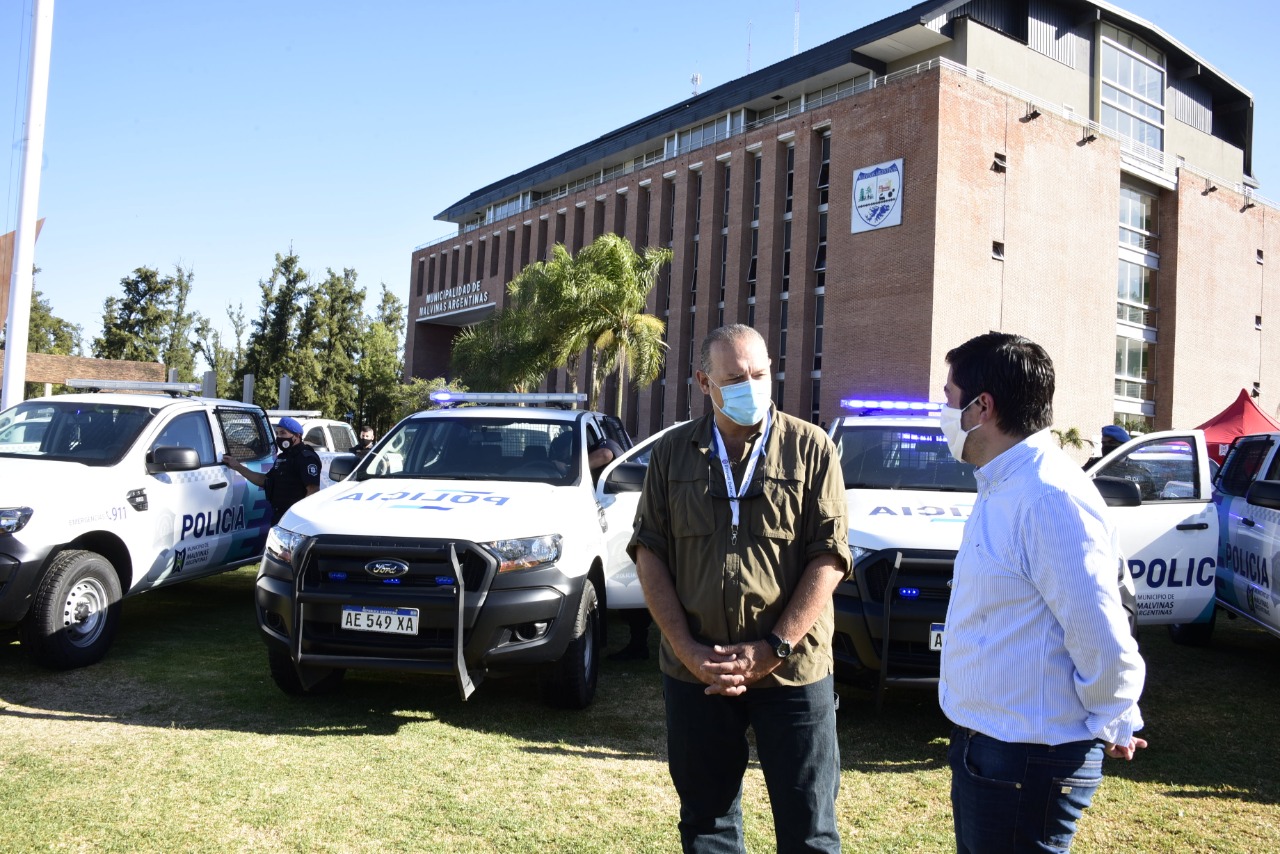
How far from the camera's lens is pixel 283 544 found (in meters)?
5.54

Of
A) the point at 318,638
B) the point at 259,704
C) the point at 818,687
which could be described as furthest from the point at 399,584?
the point at 818,687

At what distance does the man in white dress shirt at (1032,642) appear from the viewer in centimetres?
203

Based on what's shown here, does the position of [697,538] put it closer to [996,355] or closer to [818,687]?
[818,687]

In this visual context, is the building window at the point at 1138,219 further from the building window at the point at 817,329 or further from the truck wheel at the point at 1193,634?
the truck wheel at the point at 1193,634

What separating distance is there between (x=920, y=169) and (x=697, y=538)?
113ft

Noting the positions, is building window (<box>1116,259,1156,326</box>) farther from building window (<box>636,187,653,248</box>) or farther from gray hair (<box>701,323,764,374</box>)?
gray hair (<box>701,323,764,374</box>)

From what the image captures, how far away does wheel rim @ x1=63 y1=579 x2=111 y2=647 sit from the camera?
6.32 m

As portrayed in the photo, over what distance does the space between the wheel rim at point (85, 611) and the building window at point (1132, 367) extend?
135 ft

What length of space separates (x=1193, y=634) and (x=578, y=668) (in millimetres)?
5881

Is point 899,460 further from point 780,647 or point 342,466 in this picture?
point 780,647

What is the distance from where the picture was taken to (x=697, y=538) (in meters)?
2.82

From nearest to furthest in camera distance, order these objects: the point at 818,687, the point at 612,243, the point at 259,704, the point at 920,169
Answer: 1. the point at 818,687
2. the point at 259,704
3. the point at 612,243
4. the point at 920,169

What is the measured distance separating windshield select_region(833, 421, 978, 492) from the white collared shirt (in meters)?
4.16

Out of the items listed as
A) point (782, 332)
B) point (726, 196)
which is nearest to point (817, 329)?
point (782, 332)
